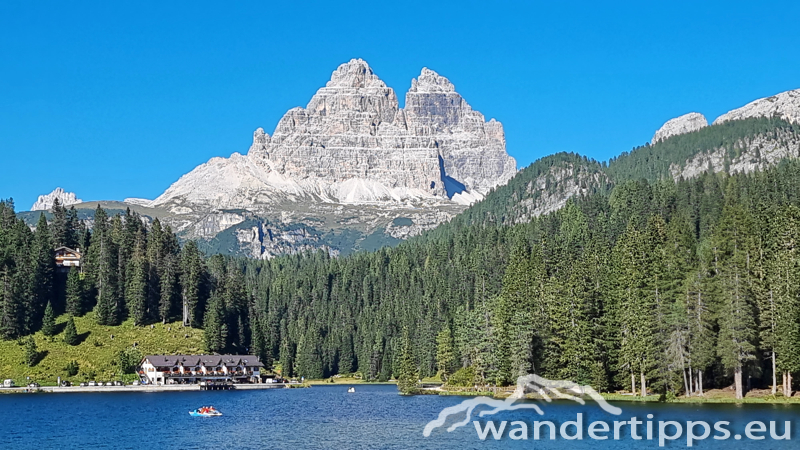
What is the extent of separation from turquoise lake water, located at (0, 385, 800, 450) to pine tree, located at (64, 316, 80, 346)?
105ft

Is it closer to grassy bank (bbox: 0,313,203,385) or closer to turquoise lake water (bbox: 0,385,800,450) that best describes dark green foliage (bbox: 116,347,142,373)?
grassy bank (bbox: 0,313,203,385)

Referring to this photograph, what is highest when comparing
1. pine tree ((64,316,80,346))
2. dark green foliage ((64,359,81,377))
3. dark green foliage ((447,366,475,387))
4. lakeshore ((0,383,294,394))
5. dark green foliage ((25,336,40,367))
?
pine tree ((64,316,80,346))

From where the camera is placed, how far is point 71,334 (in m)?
191

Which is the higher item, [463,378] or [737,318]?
[737,318]

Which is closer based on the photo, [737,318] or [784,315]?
[784,315]

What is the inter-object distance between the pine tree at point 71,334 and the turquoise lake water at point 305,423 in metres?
32.1

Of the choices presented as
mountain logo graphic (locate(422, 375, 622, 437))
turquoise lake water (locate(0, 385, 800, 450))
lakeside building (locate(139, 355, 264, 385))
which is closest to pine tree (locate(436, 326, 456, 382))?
turquoise lake water (locate(0, 385, 800, 450))

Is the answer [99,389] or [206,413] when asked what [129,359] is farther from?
[206,413]

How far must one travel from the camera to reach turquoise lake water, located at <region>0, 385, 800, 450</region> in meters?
94.6

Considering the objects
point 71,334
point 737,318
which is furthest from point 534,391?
point 71,334

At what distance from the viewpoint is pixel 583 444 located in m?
91.3

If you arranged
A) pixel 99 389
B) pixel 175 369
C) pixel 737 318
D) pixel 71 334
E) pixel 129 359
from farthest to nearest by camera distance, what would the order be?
pixel 175 369, pixel 71 334, pixel 129 359, pixel 99 389, pixel 737 318

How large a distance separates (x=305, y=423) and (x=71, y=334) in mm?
90882

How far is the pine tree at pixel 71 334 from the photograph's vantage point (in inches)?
7515
